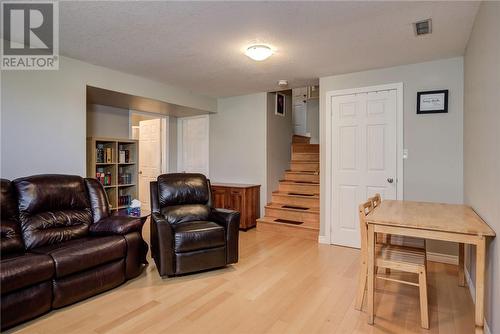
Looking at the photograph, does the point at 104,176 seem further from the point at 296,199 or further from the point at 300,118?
the point at 300,118

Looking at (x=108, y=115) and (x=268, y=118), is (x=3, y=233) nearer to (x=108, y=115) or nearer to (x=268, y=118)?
(x=108, y=115)

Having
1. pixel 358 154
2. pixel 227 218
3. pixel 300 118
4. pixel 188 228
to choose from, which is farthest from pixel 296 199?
pixel 300 118

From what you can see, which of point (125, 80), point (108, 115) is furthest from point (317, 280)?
point (108, 115)

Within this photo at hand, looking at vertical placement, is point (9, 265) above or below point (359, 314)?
above

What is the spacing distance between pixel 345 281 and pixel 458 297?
92 cm

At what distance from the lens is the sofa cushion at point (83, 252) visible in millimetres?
2178

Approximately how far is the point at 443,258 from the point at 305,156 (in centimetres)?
281

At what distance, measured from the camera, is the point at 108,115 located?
4.86m

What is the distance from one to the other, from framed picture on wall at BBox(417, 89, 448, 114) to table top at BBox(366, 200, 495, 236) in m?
1.23

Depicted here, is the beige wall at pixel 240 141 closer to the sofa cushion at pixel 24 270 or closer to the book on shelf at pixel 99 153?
the book on shelf at pixel 99 153

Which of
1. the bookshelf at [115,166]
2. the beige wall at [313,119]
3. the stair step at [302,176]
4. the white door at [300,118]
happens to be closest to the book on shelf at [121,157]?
the bookshelf at [115,166]

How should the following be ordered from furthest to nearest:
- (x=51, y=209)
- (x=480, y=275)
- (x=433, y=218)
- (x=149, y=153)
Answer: (x=149, y=153), (x=51, y=209), (x=433, y=218), (x=480, y=275)

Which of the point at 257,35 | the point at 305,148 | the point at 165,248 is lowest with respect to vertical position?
the point at 165,248

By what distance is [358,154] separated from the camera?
3803 millimetres
